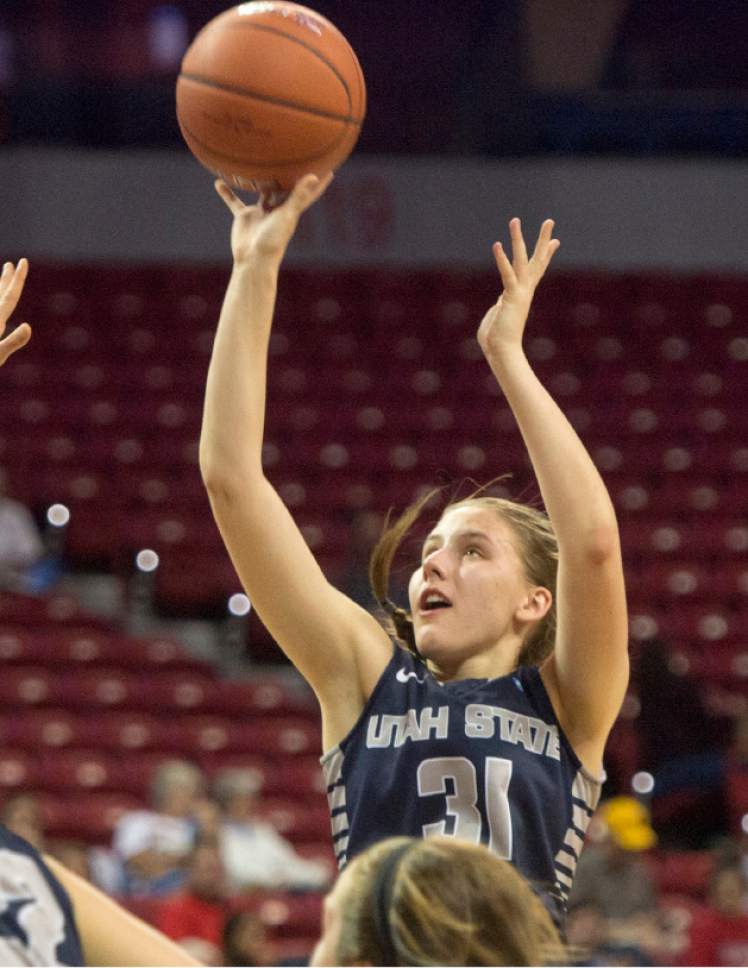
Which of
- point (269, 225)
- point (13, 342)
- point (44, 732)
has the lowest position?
point (44, 732)

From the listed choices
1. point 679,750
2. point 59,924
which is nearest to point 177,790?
point 679,750

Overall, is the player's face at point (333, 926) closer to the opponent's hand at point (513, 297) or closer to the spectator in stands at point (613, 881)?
the opponent's hand at point (513, 297)

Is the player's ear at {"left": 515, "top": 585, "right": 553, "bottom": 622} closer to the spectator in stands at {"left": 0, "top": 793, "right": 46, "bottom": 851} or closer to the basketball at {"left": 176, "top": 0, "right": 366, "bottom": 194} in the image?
the basketball at {"left": 176, "top": 0, "right": 366, "bottom": 194}

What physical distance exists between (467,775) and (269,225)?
2.41 ft

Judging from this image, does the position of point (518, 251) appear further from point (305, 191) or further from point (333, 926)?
point (333, 926)

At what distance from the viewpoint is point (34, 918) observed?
161cm

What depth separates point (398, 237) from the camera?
12.6m

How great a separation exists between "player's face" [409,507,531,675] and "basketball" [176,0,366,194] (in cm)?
55

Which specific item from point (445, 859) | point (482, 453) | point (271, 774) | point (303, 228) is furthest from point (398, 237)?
point (445, 859)

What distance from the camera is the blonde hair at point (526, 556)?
2.52 m

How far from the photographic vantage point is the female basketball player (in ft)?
7.36

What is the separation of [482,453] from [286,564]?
8695 millimetres

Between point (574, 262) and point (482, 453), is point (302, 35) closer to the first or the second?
point (482, 453)

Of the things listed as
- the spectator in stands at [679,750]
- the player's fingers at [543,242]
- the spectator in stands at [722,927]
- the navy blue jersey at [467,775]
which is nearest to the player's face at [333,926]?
the navy blue jersey at [467,775]
